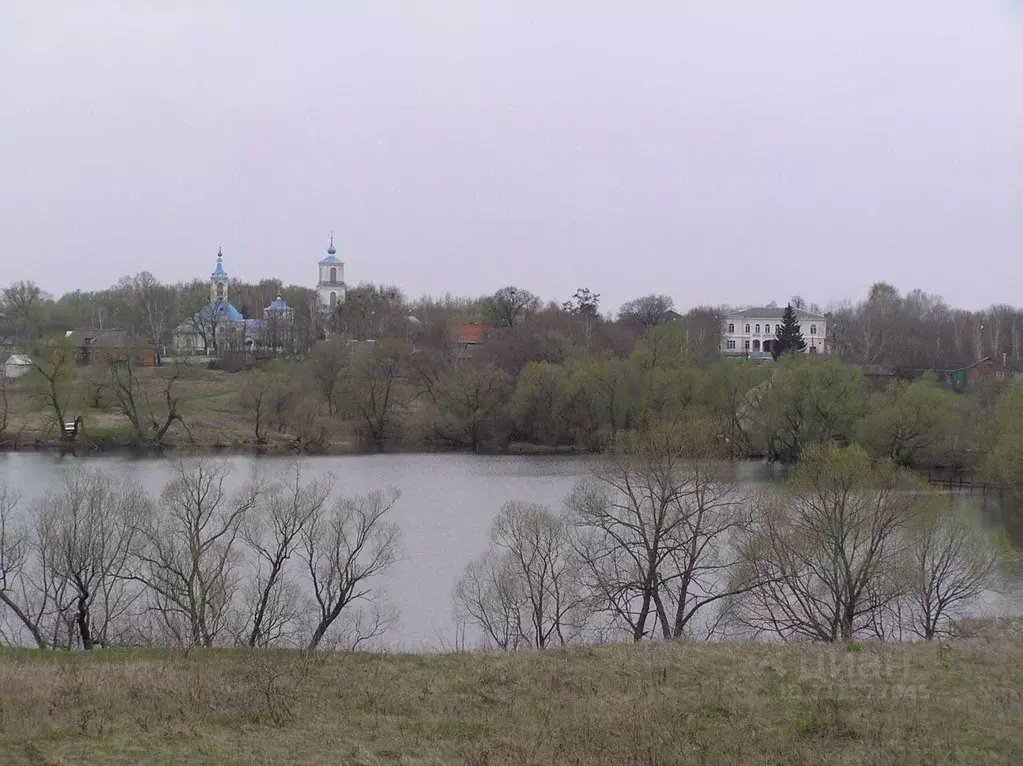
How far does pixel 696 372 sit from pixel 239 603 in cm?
2918

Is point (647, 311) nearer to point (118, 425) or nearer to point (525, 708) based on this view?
point (118, 425)

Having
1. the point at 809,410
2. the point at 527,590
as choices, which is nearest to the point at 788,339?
the point at 809,410

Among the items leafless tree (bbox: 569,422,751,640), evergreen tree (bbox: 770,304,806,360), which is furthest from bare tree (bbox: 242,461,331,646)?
evergreen tree (bbox: 770,304,806,360)

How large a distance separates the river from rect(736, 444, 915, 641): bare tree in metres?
2.17

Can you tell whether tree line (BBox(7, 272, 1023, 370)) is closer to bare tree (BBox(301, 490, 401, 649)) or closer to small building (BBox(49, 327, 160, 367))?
small building (BBox(49, 327, 160, 367))

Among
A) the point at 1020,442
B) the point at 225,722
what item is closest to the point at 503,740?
the point at 225,722

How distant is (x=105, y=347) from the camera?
162 ft

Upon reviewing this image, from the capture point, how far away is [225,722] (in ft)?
23.9

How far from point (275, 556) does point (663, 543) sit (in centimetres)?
678

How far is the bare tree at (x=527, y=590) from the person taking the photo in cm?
1580

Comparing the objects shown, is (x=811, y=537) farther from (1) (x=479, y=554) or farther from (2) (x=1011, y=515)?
(2) (x=1011, y=515)

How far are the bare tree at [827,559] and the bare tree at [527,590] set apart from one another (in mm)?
2805

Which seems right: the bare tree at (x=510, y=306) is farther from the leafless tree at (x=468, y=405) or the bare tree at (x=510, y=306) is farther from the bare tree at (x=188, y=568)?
the bare tree at (x=188, y=568)

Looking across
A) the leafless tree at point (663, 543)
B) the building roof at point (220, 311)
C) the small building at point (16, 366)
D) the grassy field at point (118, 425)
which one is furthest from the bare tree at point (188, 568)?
the building roof at point (220, 311)
